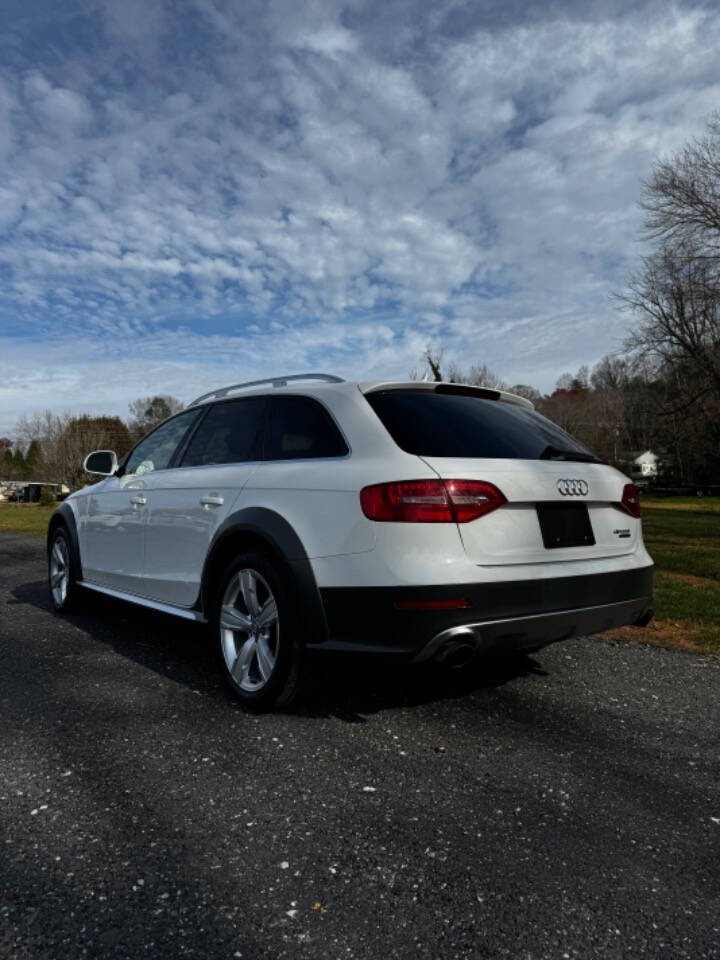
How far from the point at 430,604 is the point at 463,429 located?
0.94m

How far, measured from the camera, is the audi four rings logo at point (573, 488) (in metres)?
3.26

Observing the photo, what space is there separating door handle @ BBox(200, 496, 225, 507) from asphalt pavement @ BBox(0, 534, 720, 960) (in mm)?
1053

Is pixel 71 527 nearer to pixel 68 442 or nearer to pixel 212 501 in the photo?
pixel 212 501

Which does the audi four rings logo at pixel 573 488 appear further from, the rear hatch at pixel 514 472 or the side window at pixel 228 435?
the side window at pixel 228 435

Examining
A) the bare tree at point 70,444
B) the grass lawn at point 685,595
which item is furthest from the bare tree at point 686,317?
the bare tree at point 70,444

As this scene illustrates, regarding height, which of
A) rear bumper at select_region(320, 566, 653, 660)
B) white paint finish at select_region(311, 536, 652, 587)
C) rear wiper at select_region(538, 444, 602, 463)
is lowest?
rear bumper at select_region(320, 566, 653, 660)

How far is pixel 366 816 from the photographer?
96.6 inches

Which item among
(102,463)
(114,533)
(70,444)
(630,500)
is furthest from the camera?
(70,444)

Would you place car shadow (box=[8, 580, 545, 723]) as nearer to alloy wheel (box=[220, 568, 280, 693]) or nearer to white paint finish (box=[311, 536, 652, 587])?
alloy wheel (box=[220, 568, 280, 693])

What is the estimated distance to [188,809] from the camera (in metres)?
2.50

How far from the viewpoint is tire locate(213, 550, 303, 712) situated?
3.25 metres

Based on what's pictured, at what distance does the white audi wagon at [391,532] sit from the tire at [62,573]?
1909mm

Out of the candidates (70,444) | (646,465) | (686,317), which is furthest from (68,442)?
(646,465)

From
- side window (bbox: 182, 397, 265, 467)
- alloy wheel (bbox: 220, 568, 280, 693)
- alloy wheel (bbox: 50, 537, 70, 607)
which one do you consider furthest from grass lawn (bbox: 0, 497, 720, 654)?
alloy wheel (bbox: 50, 537, 70, 607)
